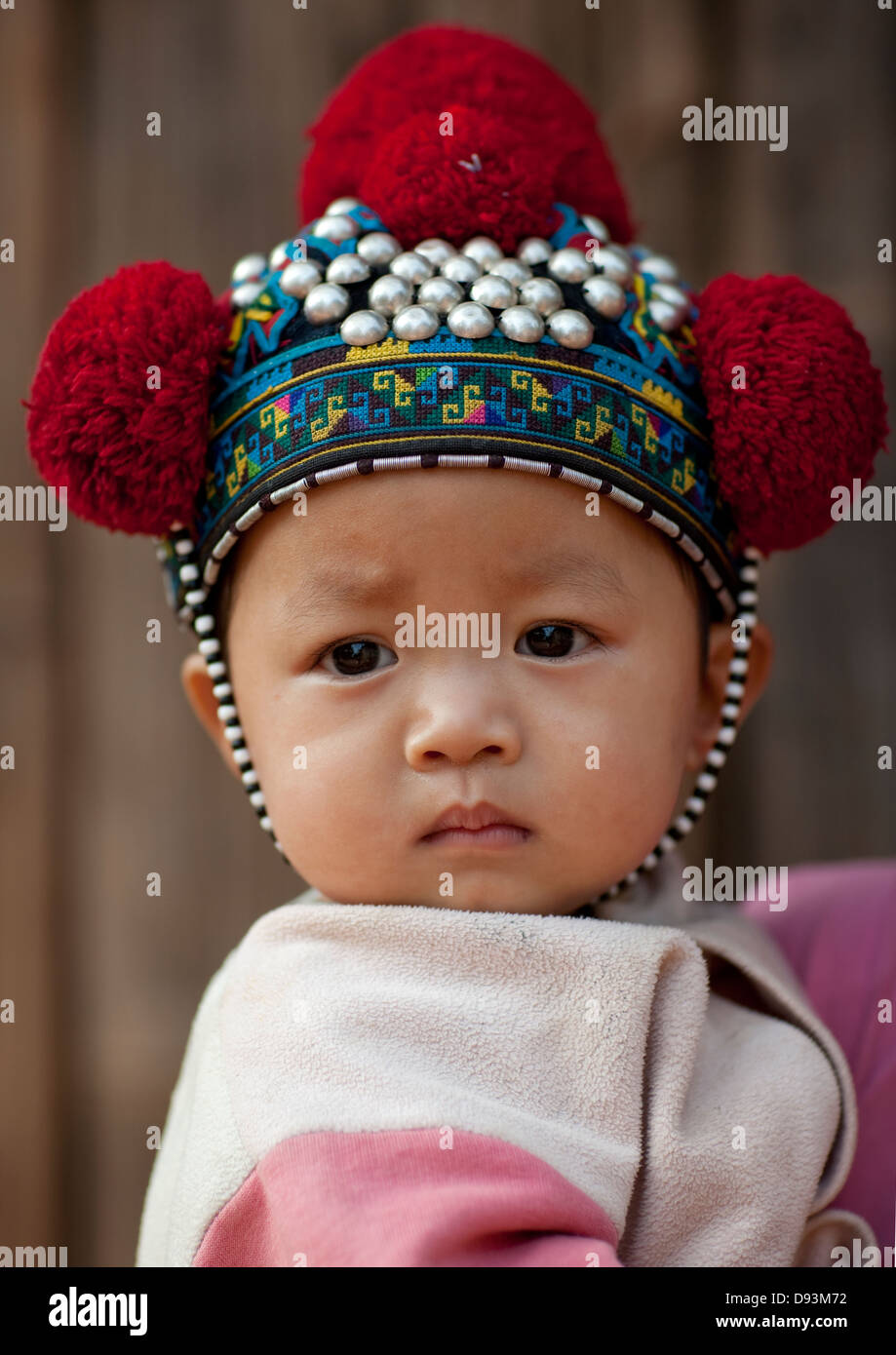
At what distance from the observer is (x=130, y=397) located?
1.08 m

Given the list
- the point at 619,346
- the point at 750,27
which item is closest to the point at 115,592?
the point at 619,346

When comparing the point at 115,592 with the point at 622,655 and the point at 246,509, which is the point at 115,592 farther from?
the point at 622,655

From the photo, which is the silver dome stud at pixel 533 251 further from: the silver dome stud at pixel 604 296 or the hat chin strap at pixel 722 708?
the hat chin strap at pixel 722 708

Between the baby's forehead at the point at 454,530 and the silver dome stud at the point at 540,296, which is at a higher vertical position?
the silver dome stud at the point at 540,296

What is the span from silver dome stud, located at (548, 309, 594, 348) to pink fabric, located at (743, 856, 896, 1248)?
693 mm

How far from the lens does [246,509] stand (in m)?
1.09

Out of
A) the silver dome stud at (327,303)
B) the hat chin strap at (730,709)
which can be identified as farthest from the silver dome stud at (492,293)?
the hat chin strap at (730,709)

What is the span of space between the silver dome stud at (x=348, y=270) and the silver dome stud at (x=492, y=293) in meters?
0.09

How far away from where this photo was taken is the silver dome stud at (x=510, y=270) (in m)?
1.07

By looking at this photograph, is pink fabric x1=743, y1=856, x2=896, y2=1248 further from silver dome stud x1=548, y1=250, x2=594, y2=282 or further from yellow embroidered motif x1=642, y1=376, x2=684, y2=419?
silver dome stud x1=548, y1=250, x2=594, y2=282

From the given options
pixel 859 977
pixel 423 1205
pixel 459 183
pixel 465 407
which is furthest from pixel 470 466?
pixel 859 977

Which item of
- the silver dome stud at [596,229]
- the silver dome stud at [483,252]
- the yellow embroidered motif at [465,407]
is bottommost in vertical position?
the yellow embroidered motif at [465,407]

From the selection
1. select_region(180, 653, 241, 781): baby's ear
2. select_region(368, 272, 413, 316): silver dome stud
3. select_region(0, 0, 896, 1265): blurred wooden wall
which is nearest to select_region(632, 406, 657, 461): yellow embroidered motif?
select_region(368, 272, 413, 316): silver dome stud

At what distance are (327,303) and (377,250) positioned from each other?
→ 7 cm
